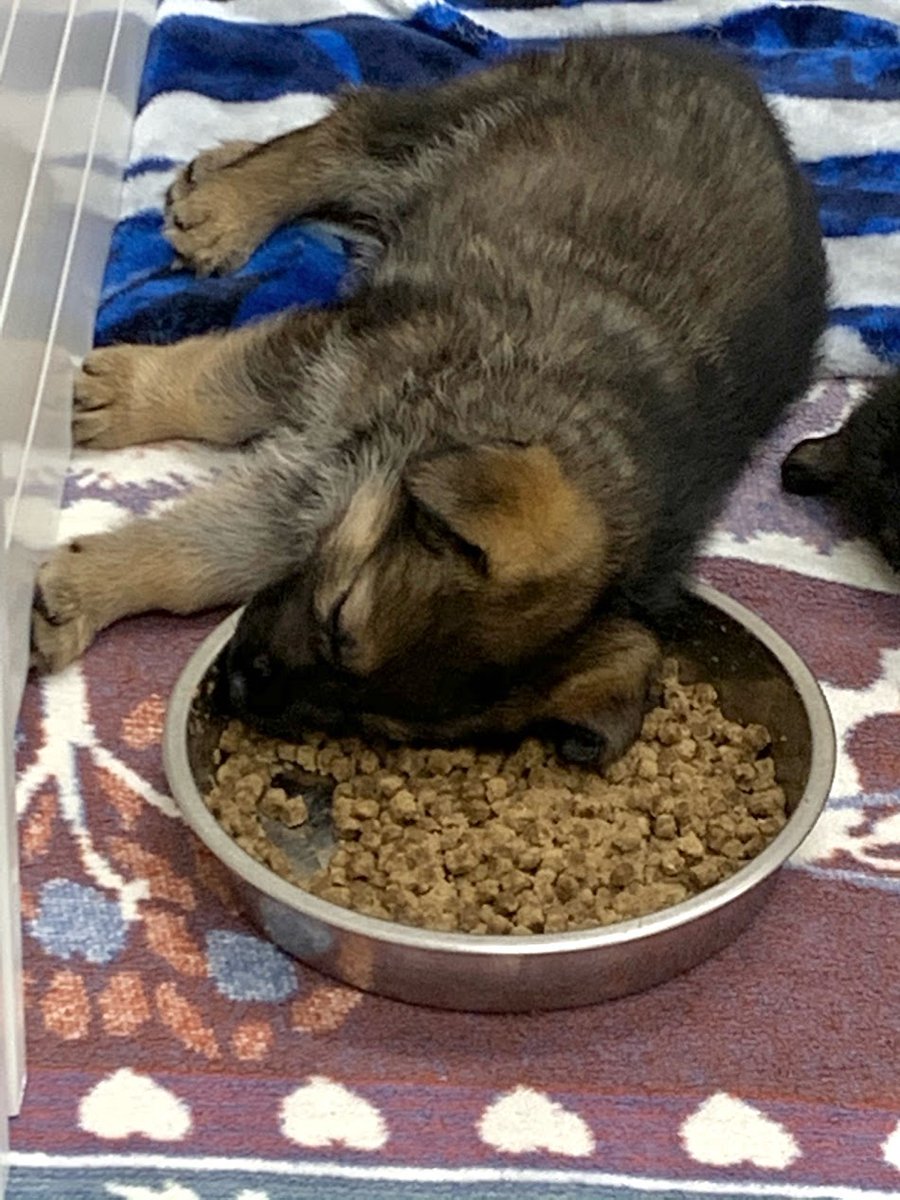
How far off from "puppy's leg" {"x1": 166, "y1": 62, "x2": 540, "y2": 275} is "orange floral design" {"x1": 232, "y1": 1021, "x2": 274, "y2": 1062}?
1.57 m

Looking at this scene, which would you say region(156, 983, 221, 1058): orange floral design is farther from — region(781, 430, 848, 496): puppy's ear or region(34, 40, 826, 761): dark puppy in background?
region(781, 430, 848, 496): puppy's ear

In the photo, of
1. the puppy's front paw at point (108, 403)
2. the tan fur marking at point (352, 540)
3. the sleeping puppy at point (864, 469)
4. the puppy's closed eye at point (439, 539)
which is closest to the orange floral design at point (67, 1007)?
the tan fur marking at point (352, 540)

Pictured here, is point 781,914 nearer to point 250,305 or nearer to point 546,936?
point 546,936

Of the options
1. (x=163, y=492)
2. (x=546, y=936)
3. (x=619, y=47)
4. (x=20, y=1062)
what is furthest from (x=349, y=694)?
(x=619, y=47)

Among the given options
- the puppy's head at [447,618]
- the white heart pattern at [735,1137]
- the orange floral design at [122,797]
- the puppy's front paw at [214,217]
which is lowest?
the white heart pattern at [735,1137]

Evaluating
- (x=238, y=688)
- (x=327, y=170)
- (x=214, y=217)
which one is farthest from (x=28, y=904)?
(x=327, y=170)

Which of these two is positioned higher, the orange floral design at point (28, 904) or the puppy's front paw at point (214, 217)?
the puppy's front paw at point (214, 217)

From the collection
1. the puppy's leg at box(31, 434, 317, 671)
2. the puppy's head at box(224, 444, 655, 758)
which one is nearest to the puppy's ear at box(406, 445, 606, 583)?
the puppy's head at box(224, 444, 655, 758)

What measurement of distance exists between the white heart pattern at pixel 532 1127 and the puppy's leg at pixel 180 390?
121cm

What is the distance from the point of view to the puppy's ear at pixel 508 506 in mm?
2035

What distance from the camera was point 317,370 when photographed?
2699 mm

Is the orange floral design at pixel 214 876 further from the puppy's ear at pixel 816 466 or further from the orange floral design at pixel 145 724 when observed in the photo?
the puppy's ear at pixel 816 466

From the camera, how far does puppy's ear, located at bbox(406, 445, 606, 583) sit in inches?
80.1

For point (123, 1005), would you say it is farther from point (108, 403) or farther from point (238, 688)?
point (108, 403)
